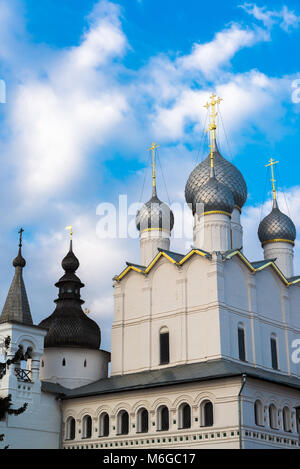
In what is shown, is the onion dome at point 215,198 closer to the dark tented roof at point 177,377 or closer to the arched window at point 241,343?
the arched window at point 241,343

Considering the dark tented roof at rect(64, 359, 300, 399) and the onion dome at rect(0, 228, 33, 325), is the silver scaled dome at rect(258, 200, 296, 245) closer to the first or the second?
the dark tented roof at rect(64, 359, 300, 399)

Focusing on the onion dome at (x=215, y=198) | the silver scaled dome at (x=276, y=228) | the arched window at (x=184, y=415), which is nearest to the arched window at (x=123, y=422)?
the arched window at (x=184, y=415)

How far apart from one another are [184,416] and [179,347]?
2.79 metres

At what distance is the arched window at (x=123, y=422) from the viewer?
72.6ft

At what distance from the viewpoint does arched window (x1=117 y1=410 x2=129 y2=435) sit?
22125 millimetres

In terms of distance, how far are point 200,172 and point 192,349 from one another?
7.83m

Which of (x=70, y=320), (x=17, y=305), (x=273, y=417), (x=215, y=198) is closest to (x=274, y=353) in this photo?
(x=273, y=417)

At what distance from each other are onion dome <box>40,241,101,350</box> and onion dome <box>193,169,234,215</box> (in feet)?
18.6

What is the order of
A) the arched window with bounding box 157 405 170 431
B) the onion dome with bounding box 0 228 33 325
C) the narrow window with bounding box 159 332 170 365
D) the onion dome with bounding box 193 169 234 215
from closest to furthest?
the arched window with bounding box 157 405 170 431 < the onion dome with bounding box 0 228 33 325 < the narrow window with bounding box 159 332 170 365 < the onion dome with bounding box 193 169 234 215

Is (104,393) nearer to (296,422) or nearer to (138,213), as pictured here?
(296,422)

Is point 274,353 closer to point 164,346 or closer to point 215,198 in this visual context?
point 164,346

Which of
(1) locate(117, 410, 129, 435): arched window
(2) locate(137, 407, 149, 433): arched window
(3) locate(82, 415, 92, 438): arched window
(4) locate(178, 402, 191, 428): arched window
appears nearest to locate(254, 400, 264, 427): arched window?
(4) locate(178, 402, 191, 428): arched window
